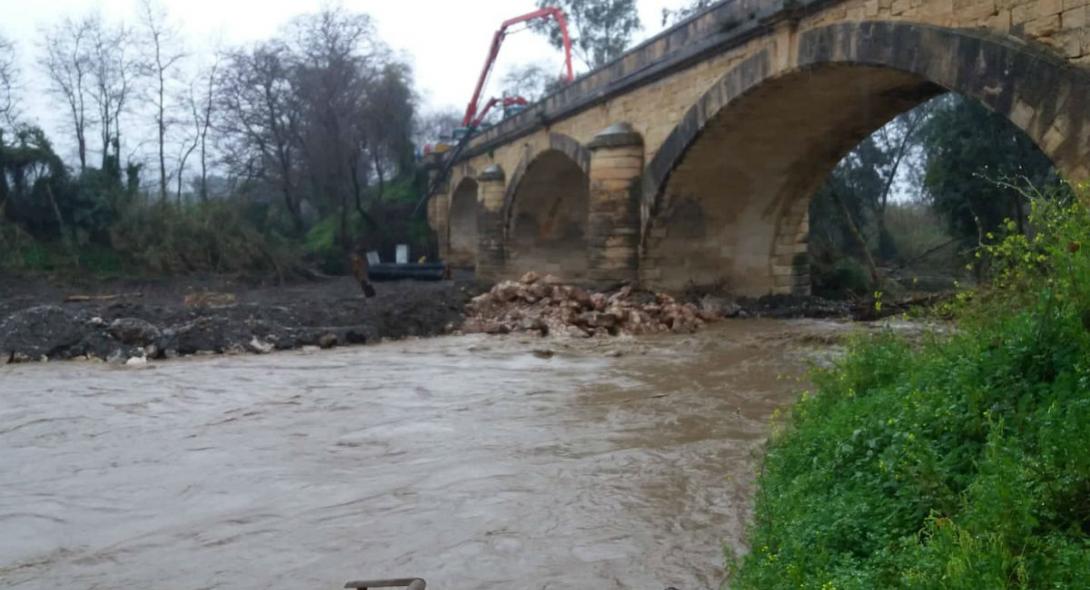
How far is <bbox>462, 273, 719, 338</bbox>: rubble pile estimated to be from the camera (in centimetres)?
1322

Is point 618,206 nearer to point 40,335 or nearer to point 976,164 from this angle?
point 976,164

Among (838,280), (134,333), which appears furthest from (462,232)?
(134,333)

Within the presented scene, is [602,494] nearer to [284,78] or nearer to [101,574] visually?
[101,574]

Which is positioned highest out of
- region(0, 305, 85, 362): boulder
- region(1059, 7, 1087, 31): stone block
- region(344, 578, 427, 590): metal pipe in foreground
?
region(1059, 7, 1087, 31): stone block

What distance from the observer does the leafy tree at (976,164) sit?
18.3 meters

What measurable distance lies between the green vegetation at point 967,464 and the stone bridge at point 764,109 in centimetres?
336

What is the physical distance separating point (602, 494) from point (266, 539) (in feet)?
5.84

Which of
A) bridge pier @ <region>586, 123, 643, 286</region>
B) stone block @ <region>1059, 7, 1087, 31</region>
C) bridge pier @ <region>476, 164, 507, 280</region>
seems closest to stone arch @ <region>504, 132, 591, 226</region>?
bridge pier @ <region>476, 164, 507, 280</region>

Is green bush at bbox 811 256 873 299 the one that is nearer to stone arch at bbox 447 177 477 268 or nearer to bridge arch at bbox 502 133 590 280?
bridge arch at bbox 502 133 590 280

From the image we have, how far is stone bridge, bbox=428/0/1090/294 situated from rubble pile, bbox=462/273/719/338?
1190 mm

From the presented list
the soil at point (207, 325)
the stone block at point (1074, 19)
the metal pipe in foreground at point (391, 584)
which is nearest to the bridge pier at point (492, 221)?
the soil at point (207, 325)

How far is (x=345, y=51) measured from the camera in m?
29.9

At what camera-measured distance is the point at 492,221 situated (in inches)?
1000

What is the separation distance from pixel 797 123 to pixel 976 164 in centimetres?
745
